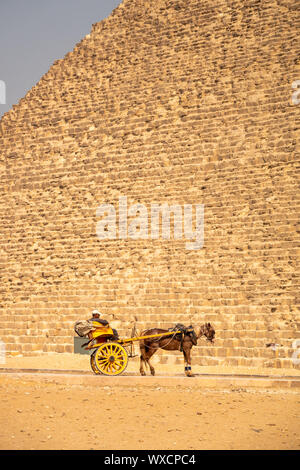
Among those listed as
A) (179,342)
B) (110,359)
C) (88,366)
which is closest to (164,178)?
(88,366)

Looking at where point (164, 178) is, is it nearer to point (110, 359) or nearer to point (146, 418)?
point (110, 359)

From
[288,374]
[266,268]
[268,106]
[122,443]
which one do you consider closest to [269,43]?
[268,106]

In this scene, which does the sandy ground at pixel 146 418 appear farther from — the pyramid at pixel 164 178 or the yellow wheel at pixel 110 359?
the pyramid at pixel 164 178

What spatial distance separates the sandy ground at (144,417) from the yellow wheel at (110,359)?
22.1 inches

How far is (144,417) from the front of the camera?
5.95m

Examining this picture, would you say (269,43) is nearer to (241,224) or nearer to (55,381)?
(241,224)

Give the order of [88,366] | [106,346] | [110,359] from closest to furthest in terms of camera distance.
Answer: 1. [106,346]
2. [110,359]
3. [88,366]

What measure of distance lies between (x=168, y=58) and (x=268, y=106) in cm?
509

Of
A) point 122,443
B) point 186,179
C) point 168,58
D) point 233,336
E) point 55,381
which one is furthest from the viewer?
point 168,58

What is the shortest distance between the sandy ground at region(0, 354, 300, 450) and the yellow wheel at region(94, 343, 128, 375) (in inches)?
22.1

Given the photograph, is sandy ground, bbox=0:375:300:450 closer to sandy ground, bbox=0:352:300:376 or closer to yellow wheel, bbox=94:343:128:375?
yellow wheel, bbox=94:343:128:375

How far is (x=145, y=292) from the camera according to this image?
44.2 ft

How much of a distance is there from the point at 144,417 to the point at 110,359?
2835 millimetres

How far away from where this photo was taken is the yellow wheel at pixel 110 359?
8.71 metres
